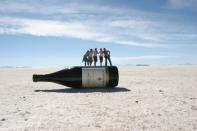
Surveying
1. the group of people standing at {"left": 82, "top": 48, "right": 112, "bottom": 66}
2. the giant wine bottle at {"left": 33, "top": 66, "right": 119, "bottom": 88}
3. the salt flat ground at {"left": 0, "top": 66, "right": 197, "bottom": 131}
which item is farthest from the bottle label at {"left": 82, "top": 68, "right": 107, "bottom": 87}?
the group of people standing at {"left": 82, "top": 48, "right": 112, "bottom": 66}

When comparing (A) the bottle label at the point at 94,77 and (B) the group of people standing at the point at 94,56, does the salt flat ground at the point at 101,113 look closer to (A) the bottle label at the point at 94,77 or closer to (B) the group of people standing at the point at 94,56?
(A) the bottle label at the point at 94,77

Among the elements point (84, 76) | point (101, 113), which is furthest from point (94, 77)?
point (101, 113)

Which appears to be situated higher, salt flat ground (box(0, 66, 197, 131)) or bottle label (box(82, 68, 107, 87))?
bottle label (box(82, 68, 107, 87))

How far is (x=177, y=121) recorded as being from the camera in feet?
27.4

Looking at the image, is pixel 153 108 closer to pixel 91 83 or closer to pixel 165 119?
pixel 165 119

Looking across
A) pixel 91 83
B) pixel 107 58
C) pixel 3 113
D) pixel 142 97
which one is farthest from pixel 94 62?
pixel 3 113

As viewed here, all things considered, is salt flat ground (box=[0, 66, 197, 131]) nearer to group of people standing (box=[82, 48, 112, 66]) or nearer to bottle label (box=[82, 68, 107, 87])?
bottle label (box=[82, 68, 107, 87])

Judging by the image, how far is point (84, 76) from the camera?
15672 millimetres

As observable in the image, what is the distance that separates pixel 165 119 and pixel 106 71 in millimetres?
7311

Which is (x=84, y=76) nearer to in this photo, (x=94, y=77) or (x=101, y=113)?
(x=94, y=77)

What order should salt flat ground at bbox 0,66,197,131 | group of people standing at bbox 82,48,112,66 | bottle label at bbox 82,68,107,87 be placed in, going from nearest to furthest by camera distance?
salt flat ground at bbox 0,66,197,131 → bottle label at bbox 82,68,107,87 → group of people standing at bbox 82,48,112,66

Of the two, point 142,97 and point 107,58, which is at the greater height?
point 107,58

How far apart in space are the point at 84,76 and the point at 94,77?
46 centimetres

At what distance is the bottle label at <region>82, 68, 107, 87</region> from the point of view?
1566 cm
